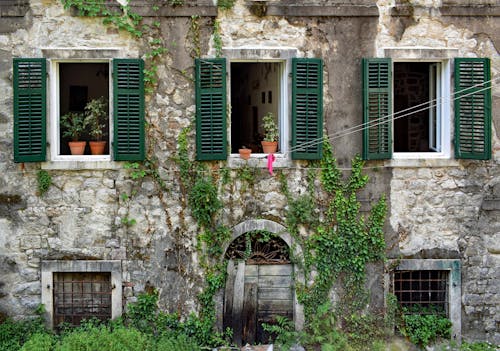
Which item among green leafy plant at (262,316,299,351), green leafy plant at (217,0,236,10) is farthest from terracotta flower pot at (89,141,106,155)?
green leafy plant at (262,316,299,351)

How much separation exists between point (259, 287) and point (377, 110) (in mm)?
3082

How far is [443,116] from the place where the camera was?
33.6ft

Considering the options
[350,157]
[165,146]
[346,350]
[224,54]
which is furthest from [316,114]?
[346,350]

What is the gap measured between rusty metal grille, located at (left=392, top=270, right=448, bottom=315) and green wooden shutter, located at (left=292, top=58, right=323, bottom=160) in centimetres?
230

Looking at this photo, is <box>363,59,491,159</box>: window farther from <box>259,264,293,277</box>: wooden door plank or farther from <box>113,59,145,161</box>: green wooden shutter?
<box>113,59,145,161</box>: green wooden shutter

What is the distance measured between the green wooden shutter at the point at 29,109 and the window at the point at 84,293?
5.58 feet

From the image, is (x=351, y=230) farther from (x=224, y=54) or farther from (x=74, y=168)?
(x=74, y=168)

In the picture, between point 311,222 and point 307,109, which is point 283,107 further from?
point 311,222

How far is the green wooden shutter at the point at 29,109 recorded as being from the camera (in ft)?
31.4

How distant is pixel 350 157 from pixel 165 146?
2673 millimetres

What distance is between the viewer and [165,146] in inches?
389

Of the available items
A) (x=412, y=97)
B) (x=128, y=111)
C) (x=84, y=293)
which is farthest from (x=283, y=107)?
(x=412, y=97)

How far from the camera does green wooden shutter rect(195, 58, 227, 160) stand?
977 cm

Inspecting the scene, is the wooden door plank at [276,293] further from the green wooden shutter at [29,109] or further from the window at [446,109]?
the green wooden shutter at [29,109]
